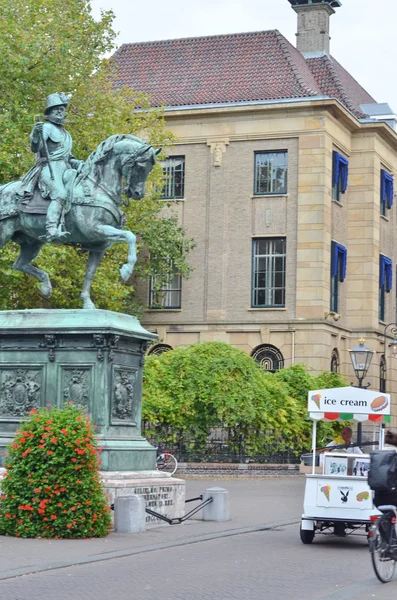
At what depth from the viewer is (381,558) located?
12156mm

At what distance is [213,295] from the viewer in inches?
1764

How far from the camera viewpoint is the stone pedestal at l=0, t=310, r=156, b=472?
16375 millimetres

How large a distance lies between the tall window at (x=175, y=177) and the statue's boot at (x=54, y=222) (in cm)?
2916

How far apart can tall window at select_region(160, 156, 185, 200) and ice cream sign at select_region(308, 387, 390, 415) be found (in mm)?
29344

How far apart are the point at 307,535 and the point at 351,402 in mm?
2045

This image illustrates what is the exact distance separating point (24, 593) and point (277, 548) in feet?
17.5

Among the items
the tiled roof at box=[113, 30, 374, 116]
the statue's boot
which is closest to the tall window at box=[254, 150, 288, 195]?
the tiled roof at box=[113, 30, 374, 116]

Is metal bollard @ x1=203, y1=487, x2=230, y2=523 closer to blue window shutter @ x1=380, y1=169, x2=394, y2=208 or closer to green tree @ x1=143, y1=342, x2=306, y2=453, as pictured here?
green tree @ x1=143, y1=342, x2=306, y2=453

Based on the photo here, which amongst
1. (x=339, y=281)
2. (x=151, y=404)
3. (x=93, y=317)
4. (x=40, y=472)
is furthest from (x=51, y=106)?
(x=339, y=281)

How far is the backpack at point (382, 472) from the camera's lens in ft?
41.0

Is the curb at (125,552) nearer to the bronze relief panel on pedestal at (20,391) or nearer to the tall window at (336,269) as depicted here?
the bronze relief panel on pedestal at (20,391)

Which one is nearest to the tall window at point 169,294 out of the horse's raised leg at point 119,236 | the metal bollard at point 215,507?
the metal bollard at point 215,507

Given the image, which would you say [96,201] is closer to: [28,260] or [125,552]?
[28,260]

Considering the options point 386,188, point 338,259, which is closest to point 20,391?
point 338,259
